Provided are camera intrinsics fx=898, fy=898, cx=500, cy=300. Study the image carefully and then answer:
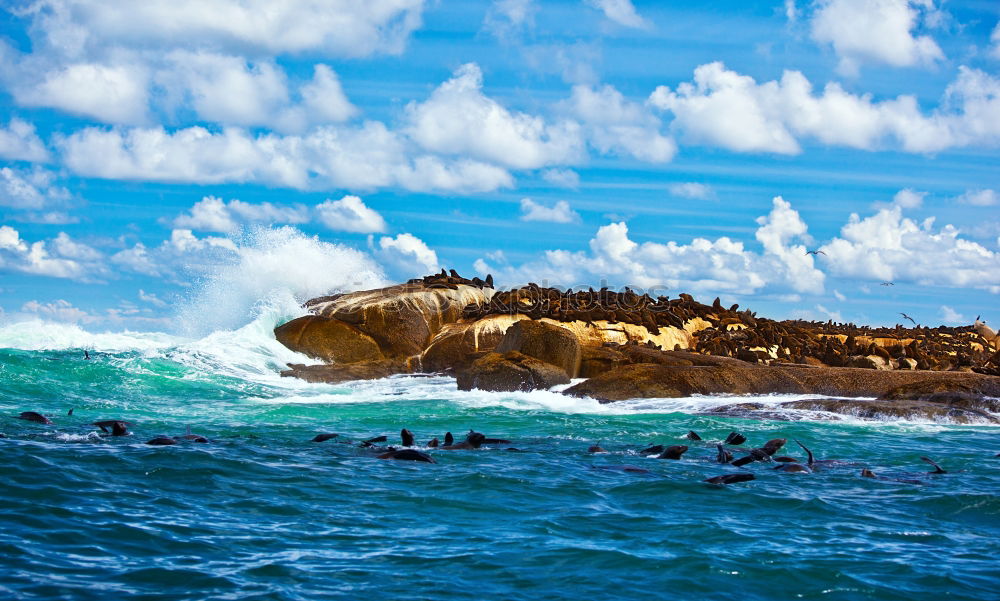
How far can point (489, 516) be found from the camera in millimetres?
8328

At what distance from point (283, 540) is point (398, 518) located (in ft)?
3.94

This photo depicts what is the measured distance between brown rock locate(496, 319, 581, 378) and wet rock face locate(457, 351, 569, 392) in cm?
48

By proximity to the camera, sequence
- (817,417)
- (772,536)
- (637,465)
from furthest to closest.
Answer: (817,417) → (637,465) → (772,536)

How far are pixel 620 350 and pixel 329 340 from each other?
9514 mm

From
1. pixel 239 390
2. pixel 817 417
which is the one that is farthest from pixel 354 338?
pixel 817 417

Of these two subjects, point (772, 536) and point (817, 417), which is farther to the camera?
point (817, 417)

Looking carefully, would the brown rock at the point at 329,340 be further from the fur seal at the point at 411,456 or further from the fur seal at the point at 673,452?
the fur seal at the point at 673,452

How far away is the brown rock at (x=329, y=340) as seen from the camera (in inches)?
1092

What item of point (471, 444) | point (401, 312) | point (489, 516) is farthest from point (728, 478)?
point (401, 312)

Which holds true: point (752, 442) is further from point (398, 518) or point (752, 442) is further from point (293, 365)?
point (293, 365)

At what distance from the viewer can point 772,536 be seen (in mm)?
7777

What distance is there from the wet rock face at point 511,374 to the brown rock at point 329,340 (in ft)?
19.9

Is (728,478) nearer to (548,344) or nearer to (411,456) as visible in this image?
(411,456)

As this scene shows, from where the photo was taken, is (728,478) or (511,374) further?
(511,374)
